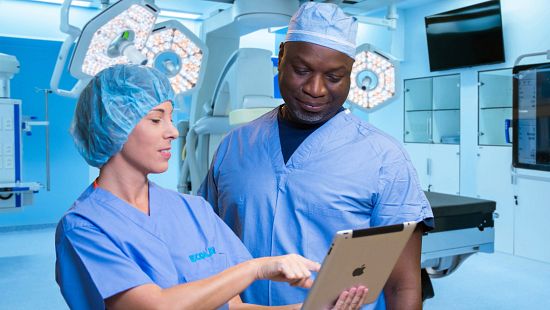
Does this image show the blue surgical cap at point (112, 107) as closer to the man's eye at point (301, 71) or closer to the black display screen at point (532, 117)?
the man's eye at point (301, 71)

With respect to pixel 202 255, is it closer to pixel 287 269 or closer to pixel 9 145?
pixel 287 269

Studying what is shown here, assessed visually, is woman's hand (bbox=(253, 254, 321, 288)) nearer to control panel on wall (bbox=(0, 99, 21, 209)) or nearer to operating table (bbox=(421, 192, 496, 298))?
operating table (bbox=(421, 192, 496, 298))

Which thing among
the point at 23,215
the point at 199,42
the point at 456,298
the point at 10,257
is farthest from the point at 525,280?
the point at 23,215

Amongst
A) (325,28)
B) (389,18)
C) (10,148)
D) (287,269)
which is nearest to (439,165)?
(389,18)

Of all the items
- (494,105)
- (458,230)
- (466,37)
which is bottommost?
(458,230)

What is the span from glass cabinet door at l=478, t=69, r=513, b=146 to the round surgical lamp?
8.56 ft

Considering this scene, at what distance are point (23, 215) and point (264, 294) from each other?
193 inches

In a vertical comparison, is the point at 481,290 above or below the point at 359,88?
below

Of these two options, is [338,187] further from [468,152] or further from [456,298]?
[468,152]

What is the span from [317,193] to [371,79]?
4.54 feet

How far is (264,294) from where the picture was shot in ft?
4.27

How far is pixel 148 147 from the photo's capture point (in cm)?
106

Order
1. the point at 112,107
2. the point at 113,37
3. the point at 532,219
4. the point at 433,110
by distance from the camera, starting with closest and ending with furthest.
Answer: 1. the point at 112,107
2. the point at 113,37
3. the point at 532,219
4. the point at 433,110

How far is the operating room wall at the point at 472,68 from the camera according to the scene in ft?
14.5
